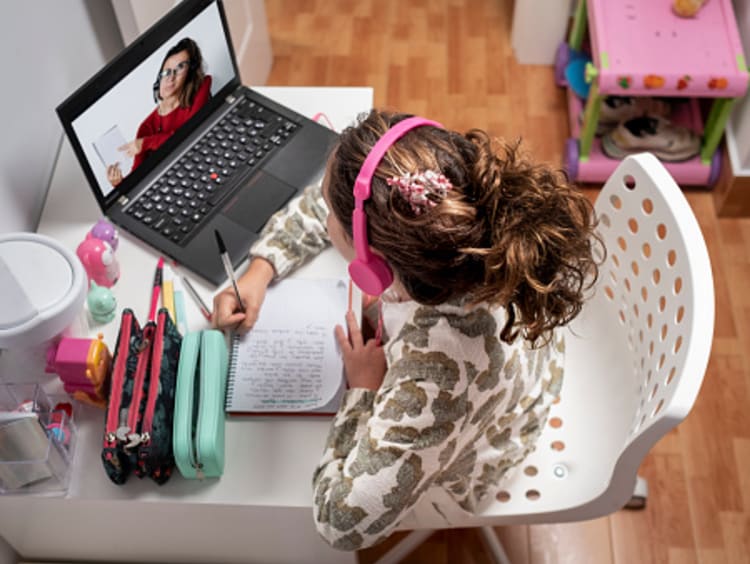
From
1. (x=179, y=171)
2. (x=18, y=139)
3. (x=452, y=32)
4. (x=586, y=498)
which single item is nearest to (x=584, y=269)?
Result: (x=586, y=498)

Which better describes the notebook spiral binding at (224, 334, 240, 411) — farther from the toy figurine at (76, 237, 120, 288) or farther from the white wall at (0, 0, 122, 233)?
the white wall at (0, 0, 122, 233)

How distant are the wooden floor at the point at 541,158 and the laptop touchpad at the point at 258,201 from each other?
2.26ft

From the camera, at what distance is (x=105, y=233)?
1.20 m

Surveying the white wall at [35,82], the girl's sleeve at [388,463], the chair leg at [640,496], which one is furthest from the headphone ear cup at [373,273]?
the chair leg at [640,496]

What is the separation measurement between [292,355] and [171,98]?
43cm

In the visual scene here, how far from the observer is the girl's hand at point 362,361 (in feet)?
3.50

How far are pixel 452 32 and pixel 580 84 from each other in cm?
50

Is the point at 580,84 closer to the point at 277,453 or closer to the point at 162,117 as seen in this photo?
the point at 162,117

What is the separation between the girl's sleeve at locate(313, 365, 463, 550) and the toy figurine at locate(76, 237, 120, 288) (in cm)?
44

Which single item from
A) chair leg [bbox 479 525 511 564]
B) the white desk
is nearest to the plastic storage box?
the white desk

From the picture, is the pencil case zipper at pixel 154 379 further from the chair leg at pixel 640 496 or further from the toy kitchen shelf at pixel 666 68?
the toy kitchen shelf at pixel 666 68

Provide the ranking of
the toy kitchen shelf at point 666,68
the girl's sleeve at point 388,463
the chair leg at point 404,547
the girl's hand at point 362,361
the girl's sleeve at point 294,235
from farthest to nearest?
the toy kitchen shelf at point 666,68 < the chair leg at point 404,547 < the girl's sleeve at point 294,235 < the girl's hand at point 362,361 < the girl's sleeve at point 388,463

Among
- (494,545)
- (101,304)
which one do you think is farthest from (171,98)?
(494,545)

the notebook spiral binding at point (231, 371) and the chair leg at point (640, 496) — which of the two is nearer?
the notebook spiral binding at point (231, 371)
